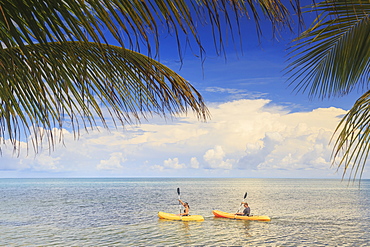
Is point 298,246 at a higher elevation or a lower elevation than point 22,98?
lower

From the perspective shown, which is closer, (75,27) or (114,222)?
(75,27)

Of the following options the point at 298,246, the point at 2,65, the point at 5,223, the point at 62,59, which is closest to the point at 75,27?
the point at 62,59

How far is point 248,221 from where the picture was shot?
1125 inches

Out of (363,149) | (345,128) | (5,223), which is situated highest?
(345,128)

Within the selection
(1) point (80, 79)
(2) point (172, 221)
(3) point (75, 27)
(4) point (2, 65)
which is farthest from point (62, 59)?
(2) point (172, 221)

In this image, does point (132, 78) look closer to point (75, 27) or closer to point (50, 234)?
point (75, 27)

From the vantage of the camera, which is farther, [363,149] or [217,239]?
[217,239]

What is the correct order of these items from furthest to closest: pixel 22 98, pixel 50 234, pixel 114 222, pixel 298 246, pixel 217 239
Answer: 1. pixel 114 222
2. pixel 50 234
3. pixel 217 239
4. pixel 298 246
5. pixel 22 98

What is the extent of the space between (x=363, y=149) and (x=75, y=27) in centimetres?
198

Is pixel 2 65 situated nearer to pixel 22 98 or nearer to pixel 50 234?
pixel 22 98

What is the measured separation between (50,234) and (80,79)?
2619 centimetres

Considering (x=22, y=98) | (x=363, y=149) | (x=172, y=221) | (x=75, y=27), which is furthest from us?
(x=172, y=221)

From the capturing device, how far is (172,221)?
28.2 metres

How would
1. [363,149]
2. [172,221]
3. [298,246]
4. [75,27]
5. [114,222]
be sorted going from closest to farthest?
[75,27], [363,149], [298,246], [172,221], [114,222]
